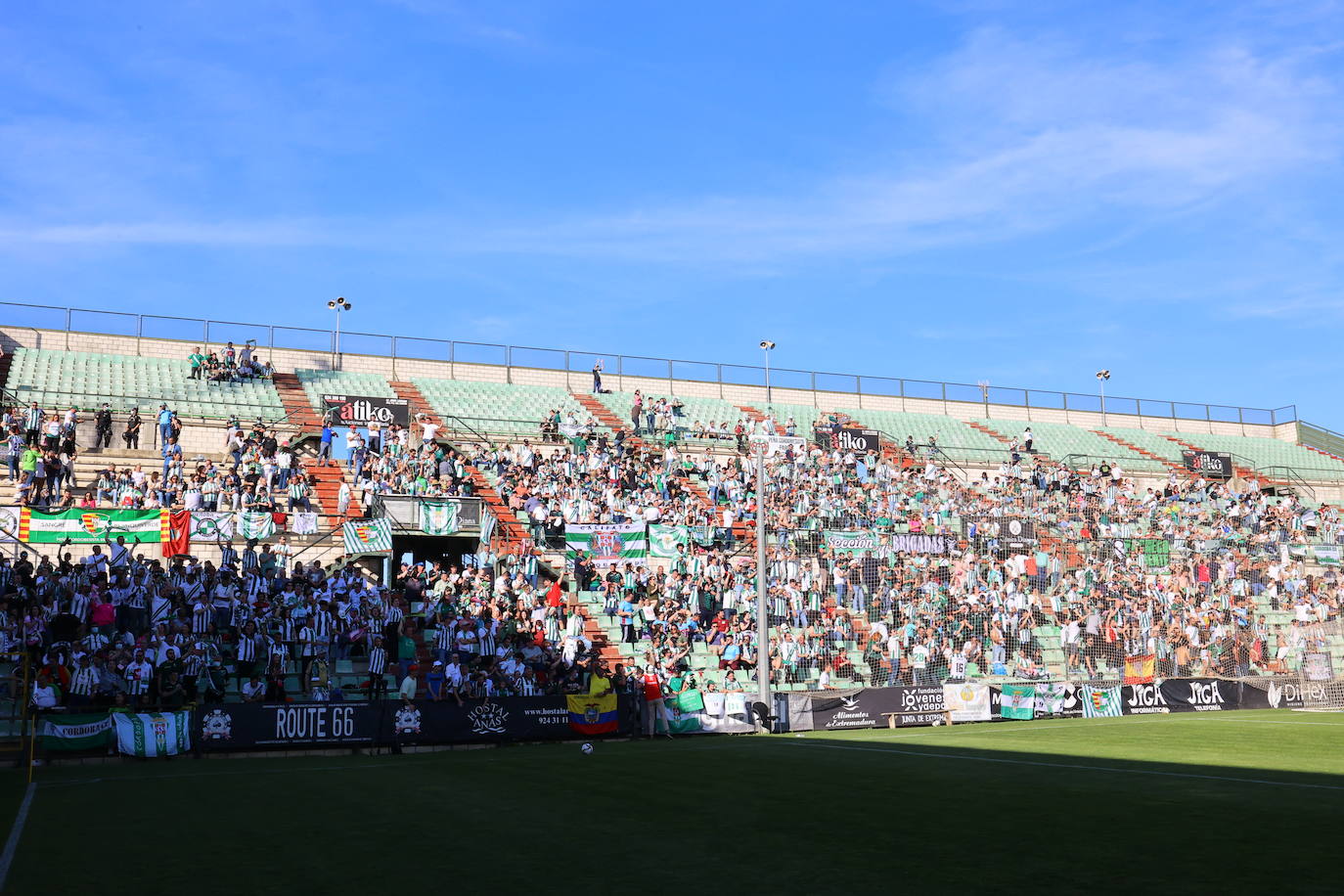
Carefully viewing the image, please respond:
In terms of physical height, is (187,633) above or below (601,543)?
below

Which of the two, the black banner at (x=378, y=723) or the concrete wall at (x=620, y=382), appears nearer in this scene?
the black banner at (x=378, y=723)

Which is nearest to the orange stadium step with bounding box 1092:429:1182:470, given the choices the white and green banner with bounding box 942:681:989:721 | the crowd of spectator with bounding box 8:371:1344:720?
the crowd of spectator with bounding box 8:371:1344:720

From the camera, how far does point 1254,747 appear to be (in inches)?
750

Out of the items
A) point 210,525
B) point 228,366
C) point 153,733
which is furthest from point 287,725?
point 228,366

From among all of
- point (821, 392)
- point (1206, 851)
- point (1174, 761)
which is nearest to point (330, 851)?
point (1206, 851)

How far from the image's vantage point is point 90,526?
28.8m

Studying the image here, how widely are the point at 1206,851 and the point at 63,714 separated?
19.7m

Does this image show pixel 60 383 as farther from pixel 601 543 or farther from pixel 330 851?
pixel 330 851

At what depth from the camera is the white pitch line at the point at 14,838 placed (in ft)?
32.9

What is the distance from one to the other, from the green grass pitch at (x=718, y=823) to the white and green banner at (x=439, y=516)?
1112cm

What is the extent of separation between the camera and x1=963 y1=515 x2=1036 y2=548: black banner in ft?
115

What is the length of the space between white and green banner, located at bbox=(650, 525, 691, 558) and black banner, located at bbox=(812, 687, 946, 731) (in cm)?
759

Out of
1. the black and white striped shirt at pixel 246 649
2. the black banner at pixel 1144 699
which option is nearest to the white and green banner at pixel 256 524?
the black and white striped shirt at pixel 246 649

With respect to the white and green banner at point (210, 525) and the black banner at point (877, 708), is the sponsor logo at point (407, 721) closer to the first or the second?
the white and green banner at point (210, 525)
